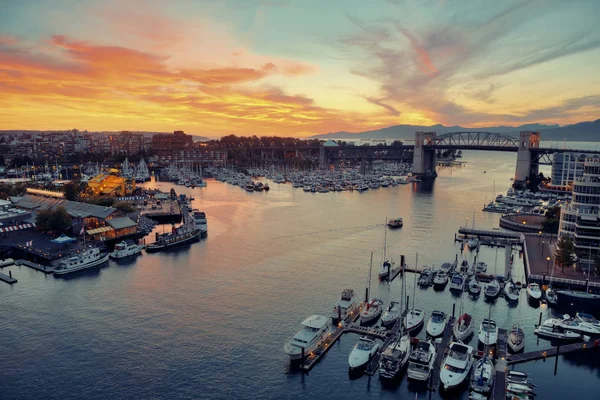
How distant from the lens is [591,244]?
21.9 meters

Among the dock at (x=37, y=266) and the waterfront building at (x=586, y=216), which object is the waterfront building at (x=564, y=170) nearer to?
the waterfront building at (x=586, y=216)

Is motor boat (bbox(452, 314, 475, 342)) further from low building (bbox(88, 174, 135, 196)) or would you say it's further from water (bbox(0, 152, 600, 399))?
low building (bbox(88, 174, 135, 196))

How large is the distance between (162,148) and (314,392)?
431 ft

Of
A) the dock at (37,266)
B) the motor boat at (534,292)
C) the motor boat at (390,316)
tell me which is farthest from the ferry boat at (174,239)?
the motor boat at (534,292)

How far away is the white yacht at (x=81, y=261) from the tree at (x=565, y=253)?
25113 millimetres

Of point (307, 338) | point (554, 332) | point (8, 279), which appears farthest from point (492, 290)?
point (8, 279)

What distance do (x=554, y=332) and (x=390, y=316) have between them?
616cm

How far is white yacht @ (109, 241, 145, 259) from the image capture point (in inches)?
1022

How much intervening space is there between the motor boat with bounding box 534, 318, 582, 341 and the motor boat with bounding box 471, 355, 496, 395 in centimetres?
423

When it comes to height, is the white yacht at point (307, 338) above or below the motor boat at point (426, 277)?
below

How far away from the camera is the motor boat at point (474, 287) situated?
67.0ft

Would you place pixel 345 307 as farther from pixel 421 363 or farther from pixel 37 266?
pixel 37 266

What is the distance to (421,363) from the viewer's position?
44.6ft

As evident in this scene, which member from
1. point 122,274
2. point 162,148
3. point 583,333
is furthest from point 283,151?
point 583,333
